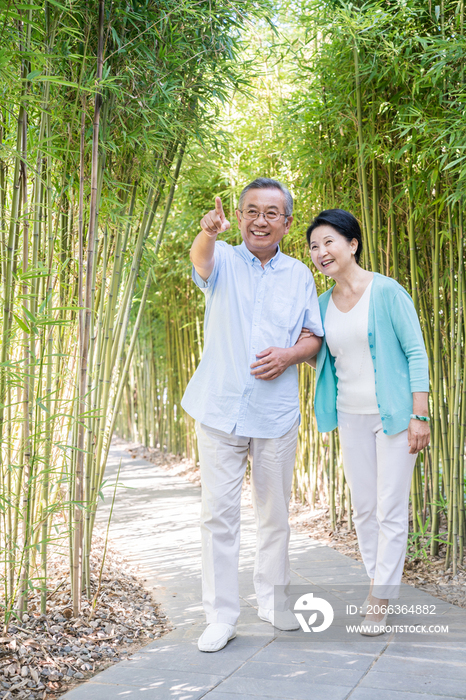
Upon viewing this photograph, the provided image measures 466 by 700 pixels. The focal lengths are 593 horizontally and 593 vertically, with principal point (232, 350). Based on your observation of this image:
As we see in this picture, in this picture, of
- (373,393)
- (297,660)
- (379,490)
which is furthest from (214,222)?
(297,660)

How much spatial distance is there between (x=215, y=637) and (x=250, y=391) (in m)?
0.77

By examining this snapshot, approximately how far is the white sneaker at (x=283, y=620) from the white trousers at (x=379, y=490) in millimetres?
289

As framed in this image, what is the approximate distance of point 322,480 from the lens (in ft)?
13.3

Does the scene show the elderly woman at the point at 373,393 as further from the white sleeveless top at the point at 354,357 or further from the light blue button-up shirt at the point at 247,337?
the light blue button-up shirt at the point at 247,337

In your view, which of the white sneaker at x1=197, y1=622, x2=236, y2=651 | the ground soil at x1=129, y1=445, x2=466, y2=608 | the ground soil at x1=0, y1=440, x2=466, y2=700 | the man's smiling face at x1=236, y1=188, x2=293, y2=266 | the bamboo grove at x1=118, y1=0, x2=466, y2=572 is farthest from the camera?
the ground soil at x1=129, y1=445, x2=466, y2=608

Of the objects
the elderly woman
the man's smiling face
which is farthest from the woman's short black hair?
the man's smiling face

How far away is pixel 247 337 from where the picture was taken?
1944 millimetres

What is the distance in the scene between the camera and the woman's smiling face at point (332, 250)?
2.00 meters

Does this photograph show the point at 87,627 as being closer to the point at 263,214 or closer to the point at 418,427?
the point at 418,427

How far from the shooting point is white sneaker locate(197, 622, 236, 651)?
1.83 m

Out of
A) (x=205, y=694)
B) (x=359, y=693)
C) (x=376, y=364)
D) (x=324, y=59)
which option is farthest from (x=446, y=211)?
(x=205, y=694)

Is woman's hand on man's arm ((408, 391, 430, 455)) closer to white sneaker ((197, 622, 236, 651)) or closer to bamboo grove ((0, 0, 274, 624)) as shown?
white sneaker ((197, 622, 236, 651))

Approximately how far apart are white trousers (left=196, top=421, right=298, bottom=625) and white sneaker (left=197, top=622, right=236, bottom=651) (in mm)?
19

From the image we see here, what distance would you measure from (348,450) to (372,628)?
573mm
